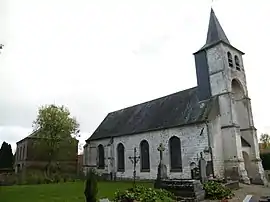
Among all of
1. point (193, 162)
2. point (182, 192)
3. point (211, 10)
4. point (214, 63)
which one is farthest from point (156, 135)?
point (211, 10)

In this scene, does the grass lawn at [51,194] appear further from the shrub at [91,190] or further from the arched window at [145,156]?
the arched window at [145,156]

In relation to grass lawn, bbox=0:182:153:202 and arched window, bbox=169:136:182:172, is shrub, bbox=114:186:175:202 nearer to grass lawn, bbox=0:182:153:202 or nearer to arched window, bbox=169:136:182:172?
grass lawn, bbox=0:182:153:202

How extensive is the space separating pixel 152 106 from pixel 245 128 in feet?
31.2

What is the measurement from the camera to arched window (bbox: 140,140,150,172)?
24.5 meters

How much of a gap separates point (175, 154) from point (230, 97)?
6415 mm

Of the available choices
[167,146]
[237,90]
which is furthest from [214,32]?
[167,146]

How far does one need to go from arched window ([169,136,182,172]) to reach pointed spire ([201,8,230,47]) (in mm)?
9021

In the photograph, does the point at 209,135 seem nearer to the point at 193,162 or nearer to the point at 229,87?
the point at 193,162

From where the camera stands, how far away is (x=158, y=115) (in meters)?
25.6

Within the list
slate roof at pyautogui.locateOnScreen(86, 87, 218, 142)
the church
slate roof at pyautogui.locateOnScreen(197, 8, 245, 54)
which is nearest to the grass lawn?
the church

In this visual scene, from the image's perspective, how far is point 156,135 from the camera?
2378 cm

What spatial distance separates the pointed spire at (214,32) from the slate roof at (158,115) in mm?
4627

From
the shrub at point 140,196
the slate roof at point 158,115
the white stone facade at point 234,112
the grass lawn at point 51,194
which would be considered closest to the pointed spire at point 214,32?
the white stone facade at point 234,112

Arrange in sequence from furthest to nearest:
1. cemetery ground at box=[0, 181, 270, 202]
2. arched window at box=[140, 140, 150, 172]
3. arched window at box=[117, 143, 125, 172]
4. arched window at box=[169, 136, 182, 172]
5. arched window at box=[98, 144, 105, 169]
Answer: arched window at box=[98, 144, 105, 169] → arched window at box=[117, 143, 125, 172] → arched window at box=[140, 140, 150, 172] → arched window at box=[169, 136, 182, 172] → cemetery ground at box=[0, 181, 270, 202]
